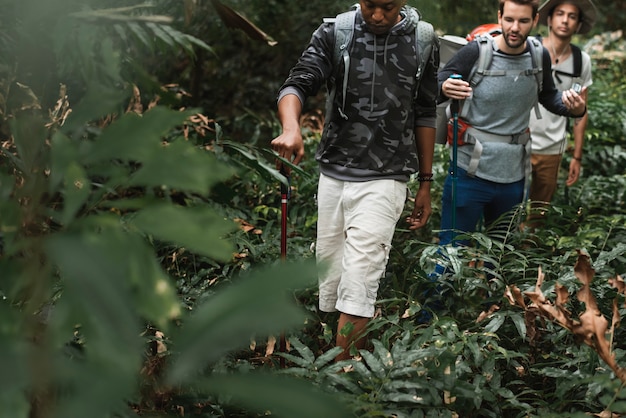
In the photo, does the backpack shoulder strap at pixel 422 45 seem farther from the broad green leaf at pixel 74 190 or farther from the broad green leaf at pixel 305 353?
the broad green leaf at pixel 74 190

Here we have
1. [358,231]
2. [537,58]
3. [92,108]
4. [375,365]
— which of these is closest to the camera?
[92,108]

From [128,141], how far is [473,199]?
3496 millimetres

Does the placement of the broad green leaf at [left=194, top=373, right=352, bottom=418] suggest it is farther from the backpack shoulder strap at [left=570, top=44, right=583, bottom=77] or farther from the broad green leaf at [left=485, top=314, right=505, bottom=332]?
the backpack shoulder strap at [left=570, top=44, right=583, bottom=77]

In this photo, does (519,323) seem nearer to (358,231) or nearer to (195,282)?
(358,231)

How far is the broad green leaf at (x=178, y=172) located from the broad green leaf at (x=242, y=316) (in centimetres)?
16

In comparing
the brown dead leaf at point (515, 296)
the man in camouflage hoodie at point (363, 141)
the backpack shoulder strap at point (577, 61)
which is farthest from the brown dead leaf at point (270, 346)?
the backpack shoulder strap at point (577, 61)

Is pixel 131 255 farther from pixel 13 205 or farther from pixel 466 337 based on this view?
pixel 466 337

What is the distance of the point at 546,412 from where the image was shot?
8.93ft

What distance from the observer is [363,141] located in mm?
3414

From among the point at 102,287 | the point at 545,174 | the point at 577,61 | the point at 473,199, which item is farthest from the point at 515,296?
the point at 577,61

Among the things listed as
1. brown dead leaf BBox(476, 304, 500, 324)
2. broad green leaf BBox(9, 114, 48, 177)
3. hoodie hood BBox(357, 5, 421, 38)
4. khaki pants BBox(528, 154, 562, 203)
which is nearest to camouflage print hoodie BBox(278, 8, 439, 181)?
hoodie hood BBox(357, 5, 421, 38)

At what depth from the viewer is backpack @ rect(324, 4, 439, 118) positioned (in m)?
3.40

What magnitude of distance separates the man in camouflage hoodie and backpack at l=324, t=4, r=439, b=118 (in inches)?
0.6

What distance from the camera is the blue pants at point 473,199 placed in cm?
441
